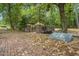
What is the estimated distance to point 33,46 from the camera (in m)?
1.36

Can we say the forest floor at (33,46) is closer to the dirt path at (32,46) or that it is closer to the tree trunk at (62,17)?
the dirt path at (32,46)

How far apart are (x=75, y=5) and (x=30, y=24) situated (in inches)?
15.8

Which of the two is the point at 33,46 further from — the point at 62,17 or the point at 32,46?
the point at 62,17

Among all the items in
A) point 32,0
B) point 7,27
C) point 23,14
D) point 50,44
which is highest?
point 32,0

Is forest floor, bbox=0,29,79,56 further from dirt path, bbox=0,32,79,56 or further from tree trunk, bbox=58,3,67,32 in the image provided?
tree trunk, bbox=58,3,67,32

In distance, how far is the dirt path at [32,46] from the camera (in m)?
1.35

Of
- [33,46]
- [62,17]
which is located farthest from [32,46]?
[62,17]

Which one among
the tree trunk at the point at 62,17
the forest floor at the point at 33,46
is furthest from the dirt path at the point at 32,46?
the tree trunk at the point at 62,17

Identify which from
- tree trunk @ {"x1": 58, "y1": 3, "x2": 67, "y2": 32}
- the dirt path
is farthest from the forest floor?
tree trunk @ {"x1": 58, "y1": 3, "x2": 67, "y2": 32}

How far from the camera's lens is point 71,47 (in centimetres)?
135

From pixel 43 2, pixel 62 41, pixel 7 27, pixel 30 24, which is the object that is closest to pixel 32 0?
pixel 43 2

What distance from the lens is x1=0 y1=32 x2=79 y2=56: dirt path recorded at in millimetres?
1351

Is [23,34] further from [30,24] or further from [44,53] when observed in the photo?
[44,53]

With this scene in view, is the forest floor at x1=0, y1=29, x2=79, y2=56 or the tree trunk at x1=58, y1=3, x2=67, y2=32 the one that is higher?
the tree trunk at x1=58, y1=3, x2=67, y2=32
